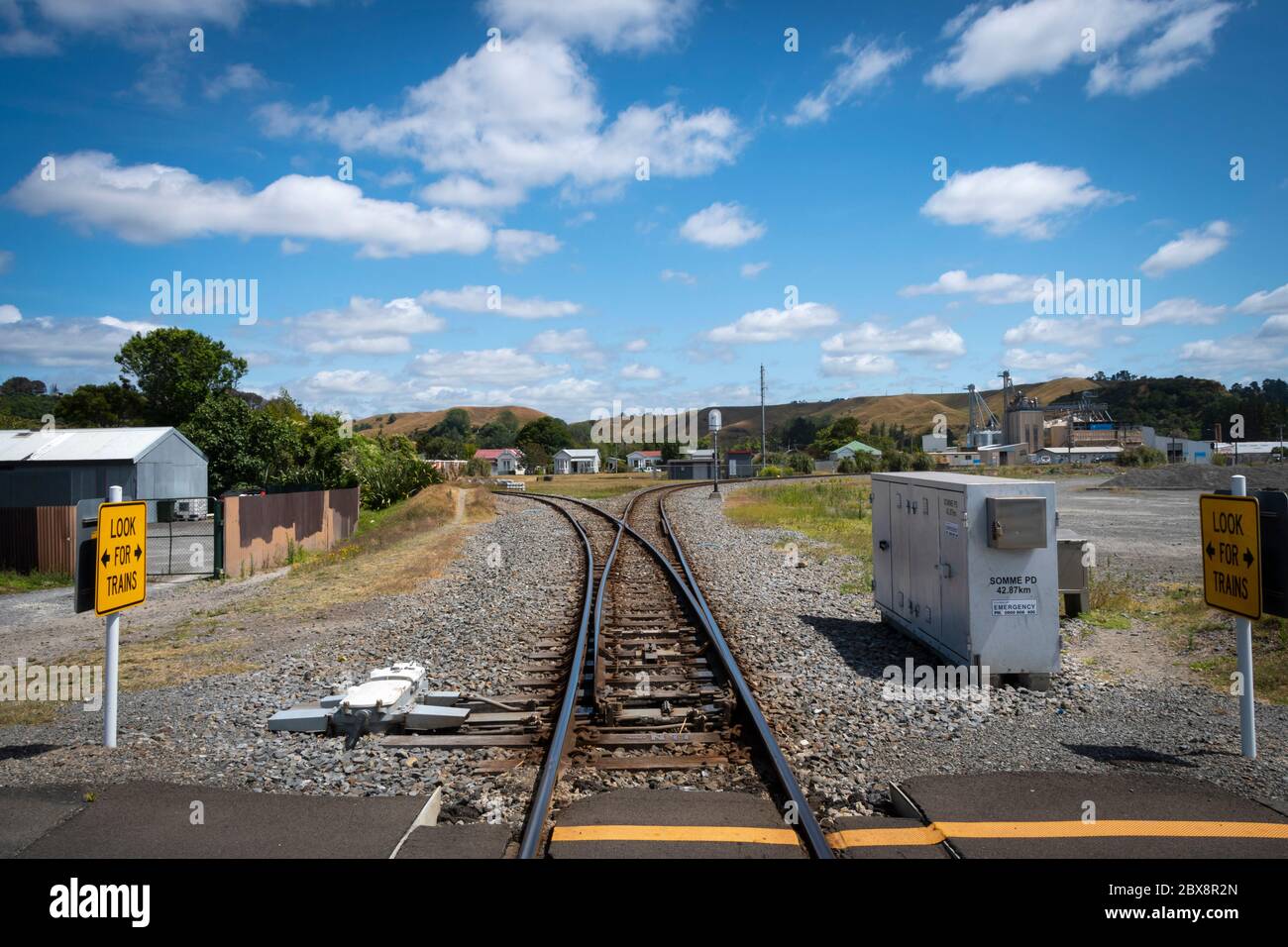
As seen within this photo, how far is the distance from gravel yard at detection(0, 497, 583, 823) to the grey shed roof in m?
25.3

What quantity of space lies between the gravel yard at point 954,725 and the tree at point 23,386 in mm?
145343

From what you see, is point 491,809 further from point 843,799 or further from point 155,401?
point 155,401

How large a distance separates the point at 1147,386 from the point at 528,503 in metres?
182

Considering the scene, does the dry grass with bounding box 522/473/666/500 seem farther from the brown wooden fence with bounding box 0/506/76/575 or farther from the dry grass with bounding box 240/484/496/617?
the brown wooden fence with bounding box 0/506/76/575

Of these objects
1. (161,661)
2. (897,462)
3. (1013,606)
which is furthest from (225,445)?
(897,462)

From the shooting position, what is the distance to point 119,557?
6.27 meters

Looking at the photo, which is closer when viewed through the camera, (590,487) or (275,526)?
(275,526)

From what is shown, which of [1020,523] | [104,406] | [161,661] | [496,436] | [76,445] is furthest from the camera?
[496,436]

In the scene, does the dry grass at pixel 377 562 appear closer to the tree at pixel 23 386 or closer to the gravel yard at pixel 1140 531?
the gravel yard at pixel 1140 531

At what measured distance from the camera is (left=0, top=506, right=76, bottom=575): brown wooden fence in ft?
56.2

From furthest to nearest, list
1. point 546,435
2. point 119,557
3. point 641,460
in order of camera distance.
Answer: point 546,435 < point 641,460 < point 119,557

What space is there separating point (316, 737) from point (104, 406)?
71.5 metres
